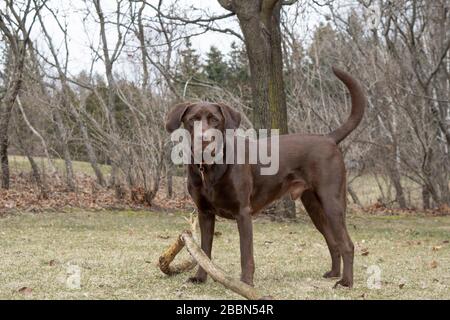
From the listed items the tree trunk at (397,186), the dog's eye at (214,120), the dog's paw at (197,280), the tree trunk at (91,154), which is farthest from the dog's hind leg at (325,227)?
the tree trunk at (397,186)

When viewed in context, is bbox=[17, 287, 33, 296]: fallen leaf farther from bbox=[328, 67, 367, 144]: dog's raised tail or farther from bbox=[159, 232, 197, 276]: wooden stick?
bbox=[328, 67, 367, 144]: dog's raised tail

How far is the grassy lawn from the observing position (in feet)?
17.8

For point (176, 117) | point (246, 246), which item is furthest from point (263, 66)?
point (246, 246)

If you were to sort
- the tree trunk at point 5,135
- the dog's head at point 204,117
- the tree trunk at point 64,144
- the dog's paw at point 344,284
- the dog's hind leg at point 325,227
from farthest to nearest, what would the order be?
1. the tree trunk at point 64,144
2. the tree trunk at point 5,135
3. the dog's hind leg at point 325,227
4. the dog's paw at point 344,284
5. the dog's head at point 204,117

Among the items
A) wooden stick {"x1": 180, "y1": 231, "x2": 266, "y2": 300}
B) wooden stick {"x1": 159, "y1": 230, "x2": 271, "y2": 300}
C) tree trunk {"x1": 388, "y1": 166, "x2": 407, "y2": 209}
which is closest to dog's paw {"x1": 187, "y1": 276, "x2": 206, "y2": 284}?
wooden stick {"x1": 159, "y1": 230, "x2": 271, "y2": 300}

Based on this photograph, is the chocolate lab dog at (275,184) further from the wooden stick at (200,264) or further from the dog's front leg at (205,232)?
the wooden stick at (200,264)

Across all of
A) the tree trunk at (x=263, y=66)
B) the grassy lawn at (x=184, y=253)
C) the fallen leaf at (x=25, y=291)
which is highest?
A: the tree trunk at (x=263, y=66)

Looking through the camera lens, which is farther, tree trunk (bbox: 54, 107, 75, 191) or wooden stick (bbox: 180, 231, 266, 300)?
tree trunk (bbox: 54, 107, 75, 191)

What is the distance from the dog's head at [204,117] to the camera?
17.6ft

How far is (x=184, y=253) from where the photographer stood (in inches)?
314

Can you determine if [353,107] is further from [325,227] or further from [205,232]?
[205,232]

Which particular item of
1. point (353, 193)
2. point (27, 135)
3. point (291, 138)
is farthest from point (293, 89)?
point (291, 138)
